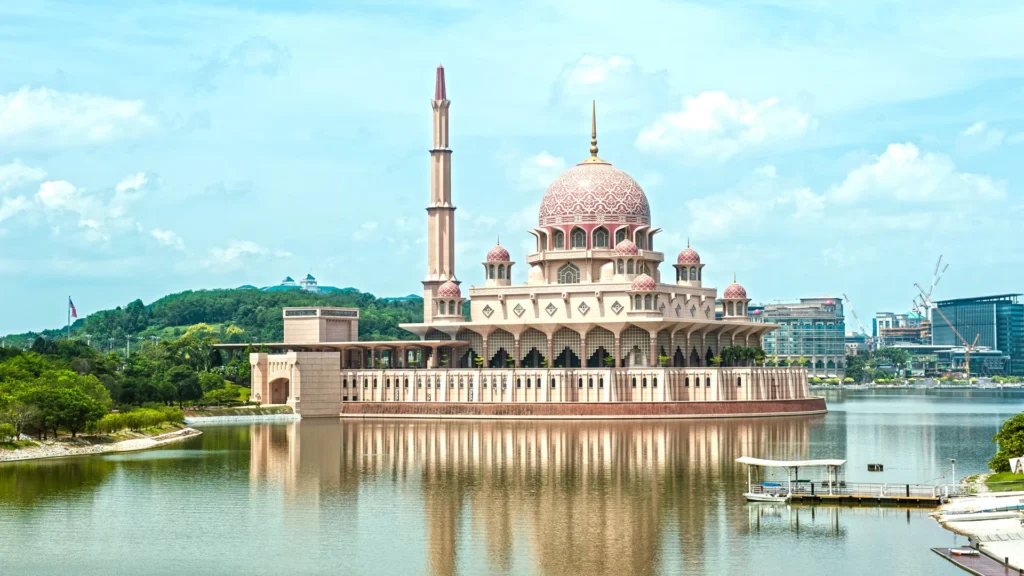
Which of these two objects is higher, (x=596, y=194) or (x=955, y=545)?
(x=596, y=194)

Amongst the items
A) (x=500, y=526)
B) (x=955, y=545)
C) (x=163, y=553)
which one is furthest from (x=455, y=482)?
(x=955, y=545)

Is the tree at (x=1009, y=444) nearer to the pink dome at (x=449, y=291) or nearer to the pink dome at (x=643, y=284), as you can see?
the pink dome at (x=643, y=284)

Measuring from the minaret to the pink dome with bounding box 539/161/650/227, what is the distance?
7742 millimetres

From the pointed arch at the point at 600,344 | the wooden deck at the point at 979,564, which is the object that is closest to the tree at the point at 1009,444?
the wooden deck at the point at 979,564

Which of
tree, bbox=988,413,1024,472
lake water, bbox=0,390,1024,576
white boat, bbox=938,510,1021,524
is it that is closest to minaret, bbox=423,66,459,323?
lake water, bbox=0,390,1024,576

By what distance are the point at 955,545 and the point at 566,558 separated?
11.2 metres

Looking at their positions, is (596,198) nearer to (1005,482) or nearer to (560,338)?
(560,338)

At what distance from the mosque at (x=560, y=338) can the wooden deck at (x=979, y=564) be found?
5843cm

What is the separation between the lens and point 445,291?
109 m

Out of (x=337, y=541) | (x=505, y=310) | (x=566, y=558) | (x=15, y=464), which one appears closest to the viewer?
(x=566, y=558)

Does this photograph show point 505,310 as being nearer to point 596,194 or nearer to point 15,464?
point 596,194

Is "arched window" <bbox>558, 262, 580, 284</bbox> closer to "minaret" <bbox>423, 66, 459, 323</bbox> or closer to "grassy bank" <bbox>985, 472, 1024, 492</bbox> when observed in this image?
"minaret" <bbox>423, 66, 459, 323</bbox>

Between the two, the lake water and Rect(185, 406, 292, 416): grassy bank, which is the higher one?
Rect(185, 406, 292, 416): grassy bank

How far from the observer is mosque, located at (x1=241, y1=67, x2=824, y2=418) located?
99.7 m
